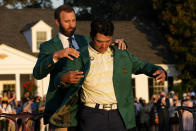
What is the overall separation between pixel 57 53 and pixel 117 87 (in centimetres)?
63

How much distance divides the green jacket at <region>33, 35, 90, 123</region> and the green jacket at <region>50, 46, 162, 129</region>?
0.60 feet

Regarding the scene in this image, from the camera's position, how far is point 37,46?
2983 cm

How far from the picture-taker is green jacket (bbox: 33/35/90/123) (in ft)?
15.8

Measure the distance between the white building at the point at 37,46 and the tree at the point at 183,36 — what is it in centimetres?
126

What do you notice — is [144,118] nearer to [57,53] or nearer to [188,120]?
[188,120]

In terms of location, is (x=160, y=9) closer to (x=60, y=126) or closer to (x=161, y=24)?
(x=161, y=24)

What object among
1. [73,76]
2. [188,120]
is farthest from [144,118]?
[73,76]

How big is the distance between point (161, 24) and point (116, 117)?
30.0 metres

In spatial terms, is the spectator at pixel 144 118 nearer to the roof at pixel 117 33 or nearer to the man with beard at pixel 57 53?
the roof at pixel 117 33

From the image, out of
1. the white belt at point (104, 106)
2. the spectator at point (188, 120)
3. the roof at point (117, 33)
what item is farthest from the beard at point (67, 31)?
the roof at point (117, 33)

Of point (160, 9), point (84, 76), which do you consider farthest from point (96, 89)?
point (160, 9)

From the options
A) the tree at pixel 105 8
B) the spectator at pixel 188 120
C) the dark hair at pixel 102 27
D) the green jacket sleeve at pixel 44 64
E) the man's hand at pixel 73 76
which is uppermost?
the tree at pixel 105 8

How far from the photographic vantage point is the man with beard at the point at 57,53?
15.6 feet

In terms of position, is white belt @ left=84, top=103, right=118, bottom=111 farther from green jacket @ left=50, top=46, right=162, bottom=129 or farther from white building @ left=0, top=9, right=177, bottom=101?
white building @ left=0, top=9, right=177, bottom=101
